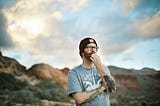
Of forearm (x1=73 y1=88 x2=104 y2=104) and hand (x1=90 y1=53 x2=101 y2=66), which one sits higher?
hand (x1=90 y1=53 x2=101 y2=66)

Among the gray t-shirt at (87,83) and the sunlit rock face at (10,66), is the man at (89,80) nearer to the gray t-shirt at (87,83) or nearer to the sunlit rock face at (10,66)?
the gray t-shirt at (87,83)

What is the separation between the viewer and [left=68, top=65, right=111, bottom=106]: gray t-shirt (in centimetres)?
184

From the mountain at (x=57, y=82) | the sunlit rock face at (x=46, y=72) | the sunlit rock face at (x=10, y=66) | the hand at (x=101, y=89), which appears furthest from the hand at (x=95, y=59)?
the sunlit rock face at (x=46, y=72)

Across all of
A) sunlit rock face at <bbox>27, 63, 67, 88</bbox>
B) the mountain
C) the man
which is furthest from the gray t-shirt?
sunlit rock face at <bbox>27, 63, 67, 88</bbox>

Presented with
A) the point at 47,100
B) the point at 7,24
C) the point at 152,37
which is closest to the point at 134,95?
the point at 152,37

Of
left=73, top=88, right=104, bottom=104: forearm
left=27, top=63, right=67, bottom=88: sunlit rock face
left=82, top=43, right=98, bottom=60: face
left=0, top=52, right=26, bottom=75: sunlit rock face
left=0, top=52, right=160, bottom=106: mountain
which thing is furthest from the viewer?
left=27, top=63, right=67, bottom=88: sunlit rock face

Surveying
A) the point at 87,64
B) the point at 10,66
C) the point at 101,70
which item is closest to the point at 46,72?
the point at 10,66

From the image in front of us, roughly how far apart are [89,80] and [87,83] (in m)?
0.02

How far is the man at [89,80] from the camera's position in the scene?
1836 millimetres

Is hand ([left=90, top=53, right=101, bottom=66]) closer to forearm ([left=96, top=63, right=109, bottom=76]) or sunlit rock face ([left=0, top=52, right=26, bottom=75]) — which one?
forearm ([left=96, top=63, right=109, bottom=76])

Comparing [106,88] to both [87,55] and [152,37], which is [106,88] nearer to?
[87,55]

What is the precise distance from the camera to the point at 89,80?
1.88 metres

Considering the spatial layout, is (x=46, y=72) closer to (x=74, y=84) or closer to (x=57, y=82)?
(x=57, y=82)

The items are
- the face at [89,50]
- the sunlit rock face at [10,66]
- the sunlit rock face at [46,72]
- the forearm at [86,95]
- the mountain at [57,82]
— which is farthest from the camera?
the sunlit rock face at [46,72]
